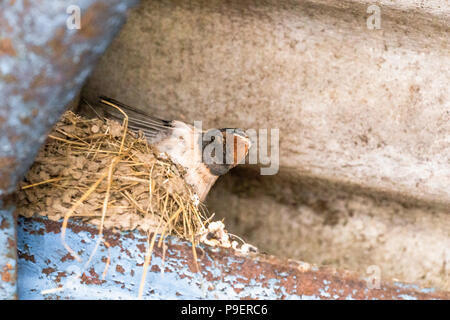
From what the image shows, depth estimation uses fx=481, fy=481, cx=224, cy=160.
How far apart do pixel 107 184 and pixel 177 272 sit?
0.96 feet

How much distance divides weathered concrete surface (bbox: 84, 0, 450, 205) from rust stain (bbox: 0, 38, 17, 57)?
3.09ft

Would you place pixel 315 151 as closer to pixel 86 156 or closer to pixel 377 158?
pixel 377 158

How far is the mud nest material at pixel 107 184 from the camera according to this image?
47.8 inches

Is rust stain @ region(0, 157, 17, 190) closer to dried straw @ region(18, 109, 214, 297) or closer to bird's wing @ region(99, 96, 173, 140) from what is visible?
dried straw @ region(18, 109, 214, 297)

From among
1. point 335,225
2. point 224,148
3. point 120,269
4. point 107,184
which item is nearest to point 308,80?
point 224,148

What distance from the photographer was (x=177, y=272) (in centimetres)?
122

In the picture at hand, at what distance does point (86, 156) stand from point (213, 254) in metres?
0.45

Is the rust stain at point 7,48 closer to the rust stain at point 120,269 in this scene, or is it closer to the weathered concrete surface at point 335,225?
the rust stain at point 120,269

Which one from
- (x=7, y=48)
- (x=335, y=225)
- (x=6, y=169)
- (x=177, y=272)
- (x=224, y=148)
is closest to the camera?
(x=7, y=48)

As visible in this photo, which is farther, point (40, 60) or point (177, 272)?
point (177, 272)

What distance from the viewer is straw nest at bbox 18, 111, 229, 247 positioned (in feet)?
3.98

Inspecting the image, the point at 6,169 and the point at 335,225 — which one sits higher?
the point at 6,169

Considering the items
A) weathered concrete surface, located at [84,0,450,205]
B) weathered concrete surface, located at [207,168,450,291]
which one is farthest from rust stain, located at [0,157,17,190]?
weathered concrete surface, located at [207,168,450,291]

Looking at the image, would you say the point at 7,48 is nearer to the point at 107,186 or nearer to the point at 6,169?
the point at 6,169
